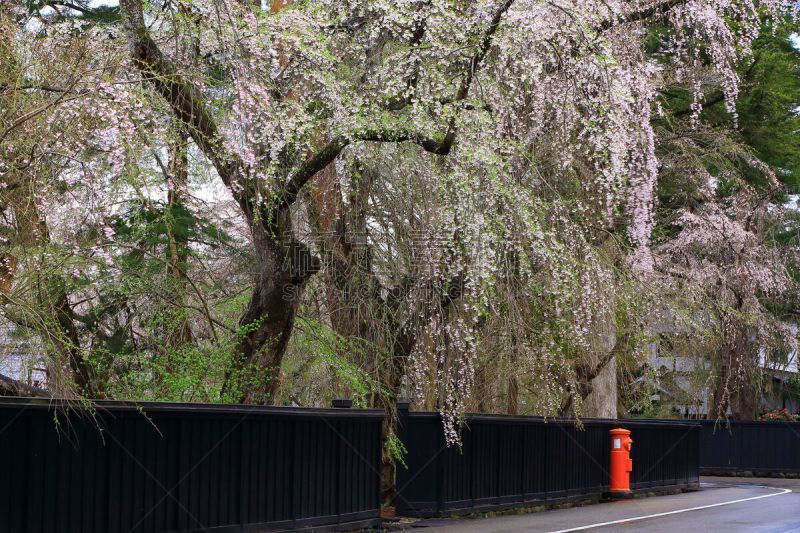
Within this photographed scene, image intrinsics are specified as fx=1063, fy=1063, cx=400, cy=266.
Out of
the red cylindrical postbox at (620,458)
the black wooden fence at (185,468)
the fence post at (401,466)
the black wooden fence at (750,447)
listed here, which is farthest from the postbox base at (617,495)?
the black wooden fence at (750,447)

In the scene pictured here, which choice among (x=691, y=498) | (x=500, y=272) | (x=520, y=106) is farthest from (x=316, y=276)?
(x=691, y=498)

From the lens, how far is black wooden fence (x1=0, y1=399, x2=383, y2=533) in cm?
960

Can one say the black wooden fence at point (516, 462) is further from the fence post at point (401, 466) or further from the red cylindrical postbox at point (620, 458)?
the red cylindrical postbox at point (620, 458)

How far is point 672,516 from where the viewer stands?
1612 centimetres

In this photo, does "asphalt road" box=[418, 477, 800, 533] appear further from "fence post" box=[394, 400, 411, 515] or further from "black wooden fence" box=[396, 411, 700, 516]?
"fence post" box=[394, 400, 411, 515]

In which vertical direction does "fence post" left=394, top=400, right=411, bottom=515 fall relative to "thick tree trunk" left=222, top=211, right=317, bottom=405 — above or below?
below

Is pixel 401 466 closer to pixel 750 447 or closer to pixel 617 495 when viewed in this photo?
pixel 617 495

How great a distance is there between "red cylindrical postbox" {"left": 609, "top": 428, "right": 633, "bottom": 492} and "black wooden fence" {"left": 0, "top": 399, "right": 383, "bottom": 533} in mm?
6829

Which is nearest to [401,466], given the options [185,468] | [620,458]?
[185,468]

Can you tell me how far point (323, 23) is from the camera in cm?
1351

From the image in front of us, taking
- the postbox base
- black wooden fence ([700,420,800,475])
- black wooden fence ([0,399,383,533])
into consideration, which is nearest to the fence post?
black wooden fence ([0,399,383,533])

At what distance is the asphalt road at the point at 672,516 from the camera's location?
1420cm

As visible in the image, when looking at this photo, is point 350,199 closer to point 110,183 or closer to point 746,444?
point 110,183

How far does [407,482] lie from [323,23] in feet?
21.6
